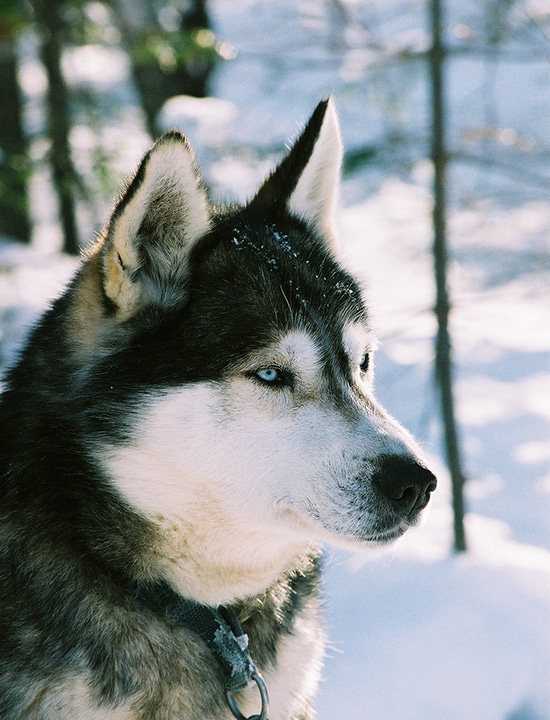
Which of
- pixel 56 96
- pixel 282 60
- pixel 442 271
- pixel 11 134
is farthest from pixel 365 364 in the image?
pixel 11 134

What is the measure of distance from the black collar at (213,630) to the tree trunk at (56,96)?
267 inches

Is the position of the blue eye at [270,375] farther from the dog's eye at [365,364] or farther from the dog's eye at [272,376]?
the dog's eye at [365,364]

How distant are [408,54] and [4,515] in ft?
9.60

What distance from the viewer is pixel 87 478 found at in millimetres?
2105

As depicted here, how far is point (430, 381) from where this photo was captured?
20.6 feet

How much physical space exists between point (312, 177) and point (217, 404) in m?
0.94

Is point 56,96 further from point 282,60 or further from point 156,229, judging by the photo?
point 156,229

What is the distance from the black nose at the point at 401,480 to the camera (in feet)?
6.56

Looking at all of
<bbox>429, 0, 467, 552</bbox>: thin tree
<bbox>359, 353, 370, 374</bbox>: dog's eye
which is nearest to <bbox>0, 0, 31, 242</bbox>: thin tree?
<bbox>429, 0, 467, 552</bbox>: thin tree

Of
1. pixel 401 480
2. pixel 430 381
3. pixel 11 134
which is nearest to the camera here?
pixel 401 480

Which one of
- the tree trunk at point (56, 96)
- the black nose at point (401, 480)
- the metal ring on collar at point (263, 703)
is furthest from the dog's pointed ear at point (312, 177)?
the tree trunk at point (56, 96)

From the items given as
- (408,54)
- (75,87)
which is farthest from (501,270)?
(75,87)

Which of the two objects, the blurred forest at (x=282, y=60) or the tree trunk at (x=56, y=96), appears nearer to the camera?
the blurred forest at (x=282, y=60)

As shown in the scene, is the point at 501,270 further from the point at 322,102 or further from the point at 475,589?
the point at 322,102
